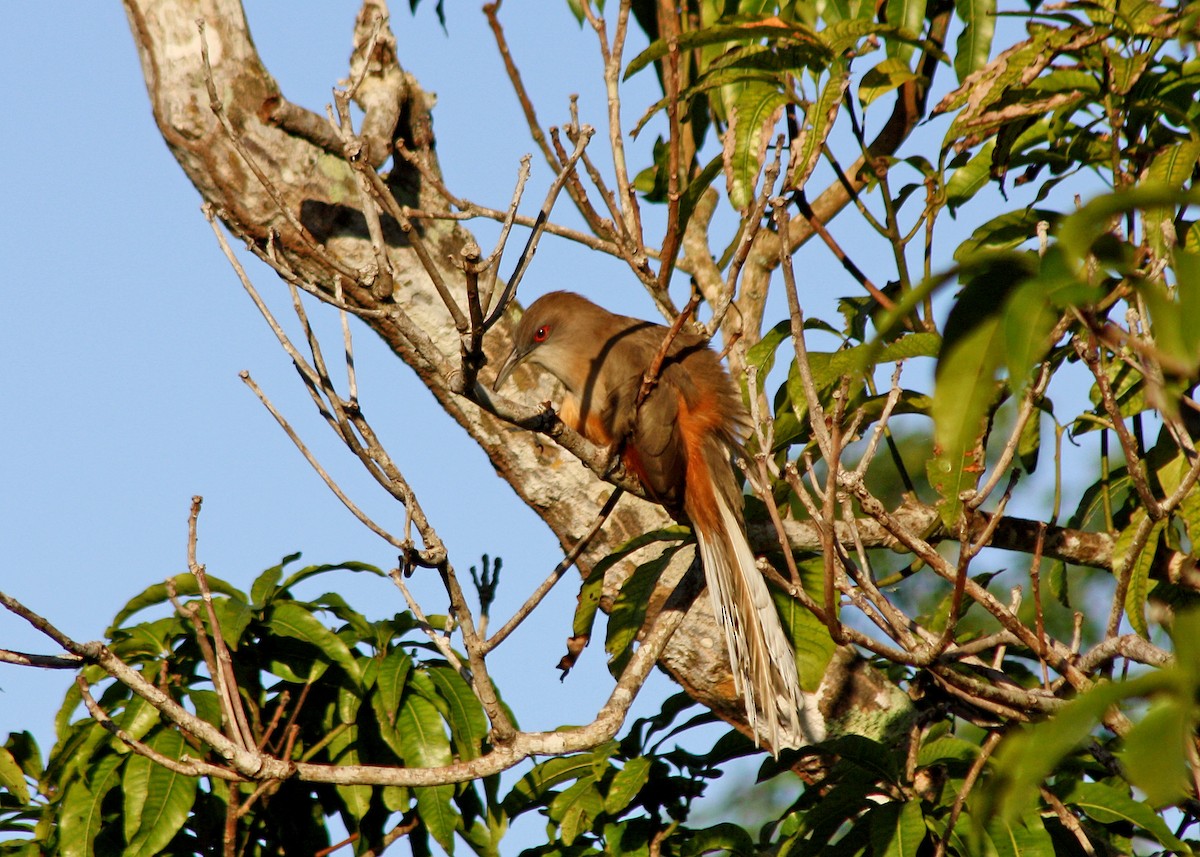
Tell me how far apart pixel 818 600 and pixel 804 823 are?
820 millimetres

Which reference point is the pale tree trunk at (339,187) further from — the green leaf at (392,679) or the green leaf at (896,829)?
the green leaf at (896,829)

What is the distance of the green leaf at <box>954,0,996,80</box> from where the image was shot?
3852mm

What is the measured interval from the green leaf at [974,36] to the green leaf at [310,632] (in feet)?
9.00

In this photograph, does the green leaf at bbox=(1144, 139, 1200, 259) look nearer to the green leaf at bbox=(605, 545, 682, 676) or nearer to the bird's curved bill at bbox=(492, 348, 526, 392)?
the green leaf at bbox=(605, 545, 682, 676)

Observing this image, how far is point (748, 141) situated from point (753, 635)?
161 cm

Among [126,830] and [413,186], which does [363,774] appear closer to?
[126,830]

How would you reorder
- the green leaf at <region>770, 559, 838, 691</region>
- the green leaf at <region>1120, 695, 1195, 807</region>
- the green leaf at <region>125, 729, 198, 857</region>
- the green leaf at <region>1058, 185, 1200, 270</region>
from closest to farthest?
the green leaf at <region>1120, 695, 1195, 807</region> < the green leaf at <region>1058, 185, 1200, 270</region> < the green leaf at <region>125, 729, 198, 857</region> < the green leaf at <region>770, 559, 838, 691</region>

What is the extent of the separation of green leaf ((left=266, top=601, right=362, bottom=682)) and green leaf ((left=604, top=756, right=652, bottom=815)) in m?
0.87

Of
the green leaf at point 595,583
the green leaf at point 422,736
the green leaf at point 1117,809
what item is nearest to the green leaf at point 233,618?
the green leaf at point 422,736

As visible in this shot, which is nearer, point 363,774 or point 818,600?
point 363,774

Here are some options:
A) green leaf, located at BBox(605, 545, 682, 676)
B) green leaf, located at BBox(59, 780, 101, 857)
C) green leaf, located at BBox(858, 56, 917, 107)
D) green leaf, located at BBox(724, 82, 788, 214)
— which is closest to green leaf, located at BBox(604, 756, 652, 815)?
green leaf, located at BBox(605, 545, 682, 676)

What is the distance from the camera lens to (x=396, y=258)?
4836 mm

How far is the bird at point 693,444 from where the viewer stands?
3.85 m

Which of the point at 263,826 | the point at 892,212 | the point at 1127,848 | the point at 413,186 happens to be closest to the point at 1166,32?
the point at 892,212
